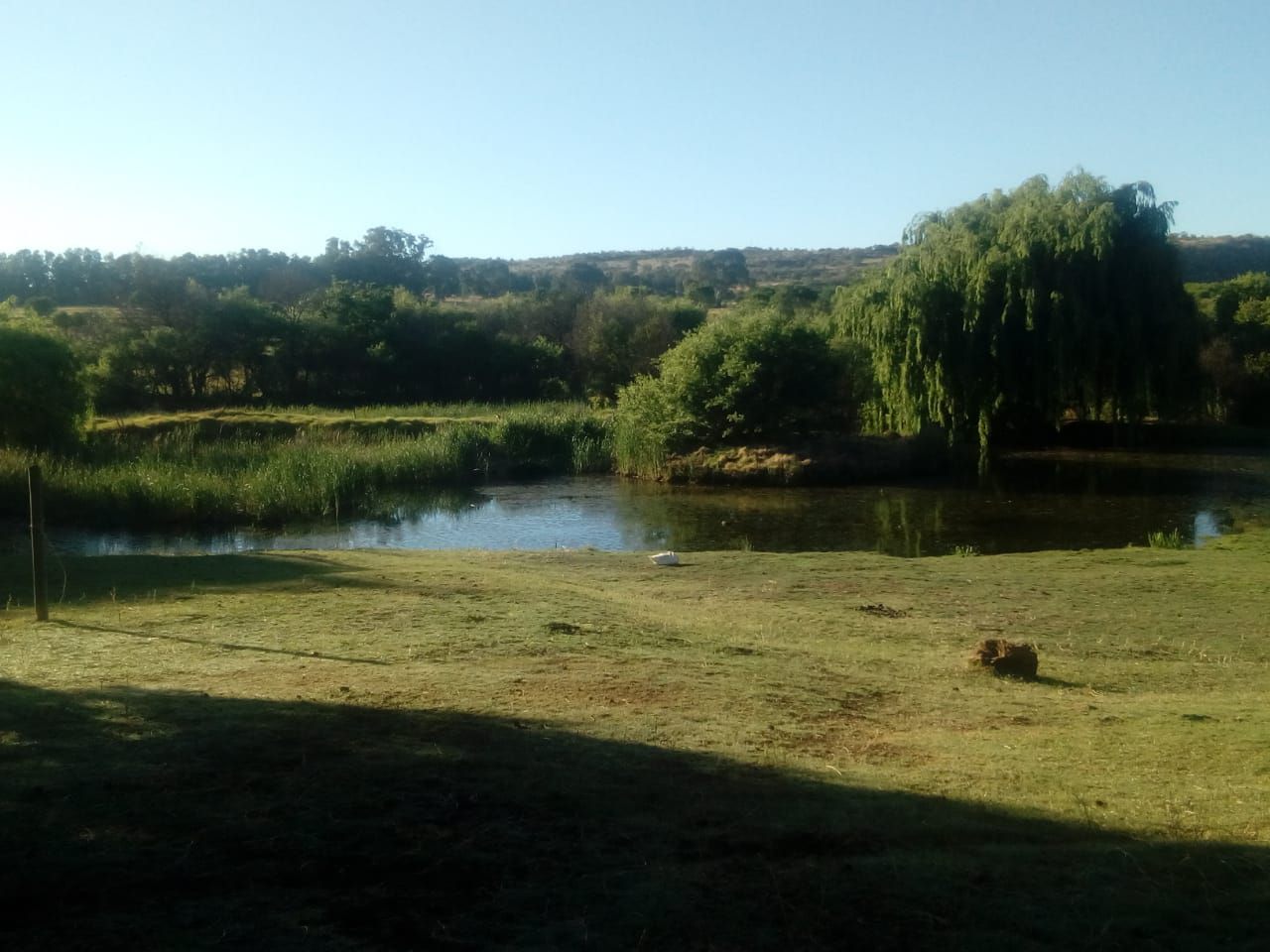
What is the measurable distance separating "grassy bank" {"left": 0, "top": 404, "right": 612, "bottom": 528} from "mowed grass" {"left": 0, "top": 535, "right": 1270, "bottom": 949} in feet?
51.4

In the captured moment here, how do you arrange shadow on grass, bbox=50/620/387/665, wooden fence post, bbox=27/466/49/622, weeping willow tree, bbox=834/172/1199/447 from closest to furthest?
shadow on grass, bbox=50/620/387/665 < wooden fence post, bbox=27/466/49/622 < weeping willow tree, bbox=834/172/1199/447

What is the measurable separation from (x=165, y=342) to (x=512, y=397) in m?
15.6

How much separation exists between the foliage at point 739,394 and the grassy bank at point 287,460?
204 centimetres

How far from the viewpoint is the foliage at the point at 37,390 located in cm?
2940

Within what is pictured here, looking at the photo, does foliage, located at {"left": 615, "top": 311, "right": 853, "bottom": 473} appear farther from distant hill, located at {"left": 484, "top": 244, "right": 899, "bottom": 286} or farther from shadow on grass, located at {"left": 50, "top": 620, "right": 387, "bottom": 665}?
distant hill, located at {"left": 484, "top": 244, "right": 899, "bottom": 286}

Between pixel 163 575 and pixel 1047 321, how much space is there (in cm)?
2818

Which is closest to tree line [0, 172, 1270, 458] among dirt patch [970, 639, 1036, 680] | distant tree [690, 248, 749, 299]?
dirt patch [970, 639, 1036, 680]

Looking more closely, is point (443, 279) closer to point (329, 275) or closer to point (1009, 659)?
point (329, 275)

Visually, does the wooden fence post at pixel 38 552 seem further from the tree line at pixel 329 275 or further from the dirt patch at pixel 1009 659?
the tree line at pixel 329 275

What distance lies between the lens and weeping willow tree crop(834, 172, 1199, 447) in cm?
3597

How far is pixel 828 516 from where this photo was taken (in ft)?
93.9

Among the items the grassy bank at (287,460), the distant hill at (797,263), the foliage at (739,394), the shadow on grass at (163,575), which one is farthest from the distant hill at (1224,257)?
the shadow on grass at (163,575)

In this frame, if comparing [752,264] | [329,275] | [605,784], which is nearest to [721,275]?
[752,264]

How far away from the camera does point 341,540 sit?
2481 centimetres
